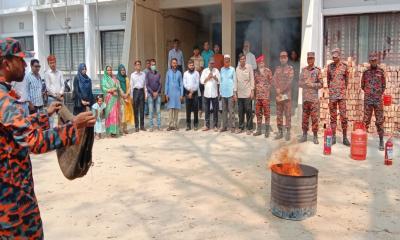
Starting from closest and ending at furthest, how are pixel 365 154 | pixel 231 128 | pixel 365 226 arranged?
pixel 365 226 < pixel 365 154 < pixel 231 128

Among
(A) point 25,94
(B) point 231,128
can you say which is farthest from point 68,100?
(B) point 231,128

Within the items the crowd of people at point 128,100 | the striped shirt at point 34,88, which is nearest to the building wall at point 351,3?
the crowd of people at point 128,100

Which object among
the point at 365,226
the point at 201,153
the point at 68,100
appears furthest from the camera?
the point at 68,100

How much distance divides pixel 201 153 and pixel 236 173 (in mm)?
1534

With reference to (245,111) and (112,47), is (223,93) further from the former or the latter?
(112,47)

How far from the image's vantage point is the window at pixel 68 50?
15492 mm

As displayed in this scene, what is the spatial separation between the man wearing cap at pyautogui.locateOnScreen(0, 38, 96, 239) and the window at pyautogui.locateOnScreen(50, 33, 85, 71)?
1376 centimetres

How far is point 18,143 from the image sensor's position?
2.14 m

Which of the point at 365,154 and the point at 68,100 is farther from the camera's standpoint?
the point at 68,100

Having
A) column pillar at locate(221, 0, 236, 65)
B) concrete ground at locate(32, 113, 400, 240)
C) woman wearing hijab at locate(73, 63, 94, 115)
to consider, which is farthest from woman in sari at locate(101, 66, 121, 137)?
column pillar at locate(221, 0, 236, 65)

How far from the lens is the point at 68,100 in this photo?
42.9 feet

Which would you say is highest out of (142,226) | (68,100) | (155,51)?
(155,51)

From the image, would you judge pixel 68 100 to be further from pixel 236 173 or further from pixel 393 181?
pixel 393 181

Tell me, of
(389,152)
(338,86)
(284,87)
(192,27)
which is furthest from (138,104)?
(192,27)
